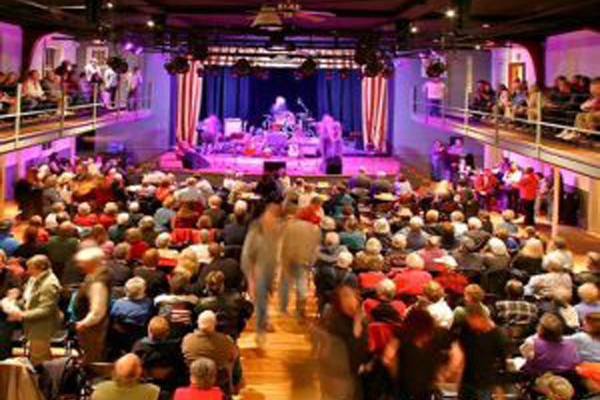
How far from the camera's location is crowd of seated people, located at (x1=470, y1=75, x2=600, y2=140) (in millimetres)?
12117

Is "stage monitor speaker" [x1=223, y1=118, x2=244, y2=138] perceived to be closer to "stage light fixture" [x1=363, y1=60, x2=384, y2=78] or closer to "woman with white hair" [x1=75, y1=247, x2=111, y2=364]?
"stage light fixture" [x1=363, y1=60, x2=384, y2=78]

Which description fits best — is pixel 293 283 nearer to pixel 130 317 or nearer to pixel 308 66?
pixel 130 317

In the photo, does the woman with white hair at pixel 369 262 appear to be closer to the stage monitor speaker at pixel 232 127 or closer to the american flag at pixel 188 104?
the stage monitor speaker at pixel 232 127

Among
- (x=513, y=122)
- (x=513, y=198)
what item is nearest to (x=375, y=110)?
(x=513, y=198)

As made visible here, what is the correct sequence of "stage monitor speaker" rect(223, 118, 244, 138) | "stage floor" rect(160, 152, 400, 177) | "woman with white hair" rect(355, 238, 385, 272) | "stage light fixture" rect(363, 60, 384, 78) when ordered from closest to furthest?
"woman with white hair" rect(355, 238, 385, 272) < "stage light fixture" rect(363, 60, 384, 78) < "stage floor" rect(160, 152, 400, 177) < "stage monitor speaker" rect(223, 118, 244, 138)

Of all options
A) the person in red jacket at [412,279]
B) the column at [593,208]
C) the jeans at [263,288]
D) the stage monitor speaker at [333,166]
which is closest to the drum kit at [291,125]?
the stage monitor speaker at [333,166]

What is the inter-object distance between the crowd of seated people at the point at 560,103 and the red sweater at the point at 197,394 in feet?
26.4

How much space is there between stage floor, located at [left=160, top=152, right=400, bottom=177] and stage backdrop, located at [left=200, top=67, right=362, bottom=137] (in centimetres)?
283

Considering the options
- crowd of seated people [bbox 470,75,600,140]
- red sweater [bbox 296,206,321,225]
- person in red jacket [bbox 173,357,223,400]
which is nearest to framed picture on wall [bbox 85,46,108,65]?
crowd of seated people [bbox 470,75,600,140]

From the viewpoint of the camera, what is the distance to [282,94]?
1130 inches

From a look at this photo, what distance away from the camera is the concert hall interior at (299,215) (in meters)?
6.26

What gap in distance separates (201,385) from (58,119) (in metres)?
12.6

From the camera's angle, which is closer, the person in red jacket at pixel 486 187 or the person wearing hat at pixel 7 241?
the person wearing hat at pixel 7 241

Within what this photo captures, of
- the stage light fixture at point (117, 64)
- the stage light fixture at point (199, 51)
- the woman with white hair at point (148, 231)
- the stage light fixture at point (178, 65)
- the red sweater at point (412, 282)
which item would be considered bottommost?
the red sweater at point (412, 282)
